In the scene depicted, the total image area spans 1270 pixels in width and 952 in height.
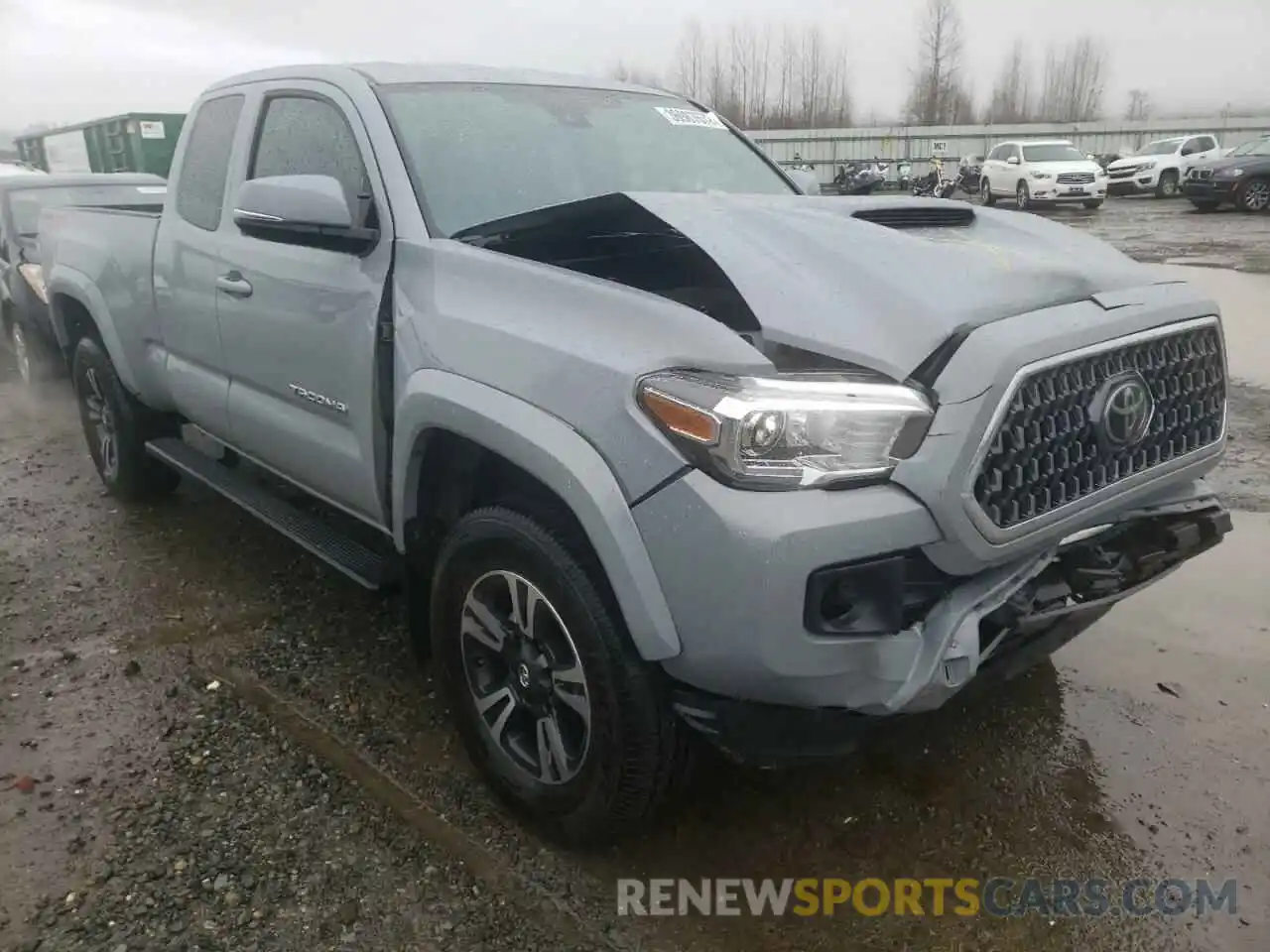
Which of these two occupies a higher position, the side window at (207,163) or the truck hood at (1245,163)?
the truck hood at (1245,163)

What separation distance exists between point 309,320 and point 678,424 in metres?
1.64

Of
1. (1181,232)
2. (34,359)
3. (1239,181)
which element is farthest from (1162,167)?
(34,359)

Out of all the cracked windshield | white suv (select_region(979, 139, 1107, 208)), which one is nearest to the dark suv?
white suv (select_region(979, 139, 1107, 208))

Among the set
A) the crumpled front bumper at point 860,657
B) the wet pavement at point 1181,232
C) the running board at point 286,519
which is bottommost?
the running board at point 286,519

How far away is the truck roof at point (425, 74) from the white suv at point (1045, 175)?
75.3 ft

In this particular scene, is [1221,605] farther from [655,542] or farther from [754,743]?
[655,542]

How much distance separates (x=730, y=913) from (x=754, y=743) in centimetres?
55

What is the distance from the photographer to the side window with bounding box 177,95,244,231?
3871mm

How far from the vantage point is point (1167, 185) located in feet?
90.1

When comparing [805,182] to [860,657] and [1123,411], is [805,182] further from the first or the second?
[860,657]

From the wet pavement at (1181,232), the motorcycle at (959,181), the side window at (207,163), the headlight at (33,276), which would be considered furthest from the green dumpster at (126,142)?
the motorcycle at (959,181)

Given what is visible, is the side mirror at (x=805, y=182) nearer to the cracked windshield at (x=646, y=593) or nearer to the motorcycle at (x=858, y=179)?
the cracked windshield at (x=646, y=593)

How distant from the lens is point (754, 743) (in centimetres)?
209

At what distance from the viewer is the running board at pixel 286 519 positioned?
310 cm
